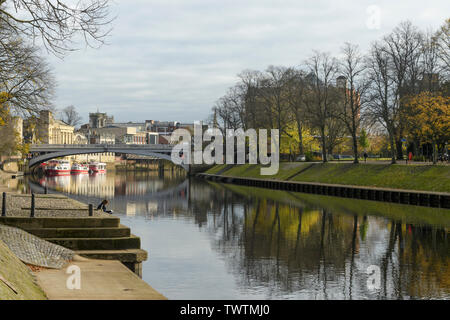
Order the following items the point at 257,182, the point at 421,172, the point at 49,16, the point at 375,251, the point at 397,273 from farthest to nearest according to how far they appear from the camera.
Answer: the point at 257,182
the point at 421,172
the point at 375,251
the point at 397,273
the point at 49,16

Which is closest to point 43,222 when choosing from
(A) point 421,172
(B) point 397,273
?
(B) point 397,273

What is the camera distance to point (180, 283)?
79.3ft

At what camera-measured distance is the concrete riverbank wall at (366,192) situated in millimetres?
53375

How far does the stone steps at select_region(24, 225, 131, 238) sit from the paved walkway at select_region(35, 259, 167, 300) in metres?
2.84

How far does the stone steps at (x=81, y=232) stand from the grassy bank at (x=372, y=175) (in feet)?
122

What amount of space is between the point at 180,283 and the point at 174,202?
42866 mm

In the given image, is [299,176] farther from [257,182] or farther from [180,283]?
[180,283]

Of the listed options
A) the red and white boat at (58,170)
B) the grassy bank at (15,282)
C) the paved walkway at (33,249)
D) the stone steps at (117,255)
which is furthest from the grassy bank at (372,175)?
the red and white boat at (58,170)

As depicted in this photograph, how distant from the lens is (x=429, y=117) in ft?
207

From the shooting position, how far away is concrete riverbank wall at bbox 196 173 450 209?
2101 inches
